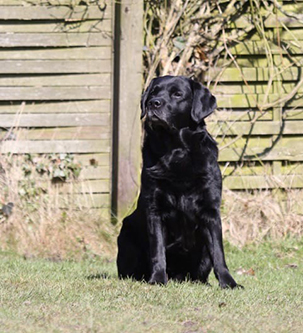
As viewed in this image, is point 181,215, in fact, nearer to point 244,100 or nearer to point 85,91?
point 85,91

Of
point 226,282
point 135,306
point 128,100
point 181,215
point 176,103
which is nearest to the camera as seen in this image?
point 135,306

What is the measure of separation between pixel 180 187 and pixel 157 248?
1.35ft

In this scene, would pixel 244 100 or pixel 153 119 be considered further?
pixel 244 100

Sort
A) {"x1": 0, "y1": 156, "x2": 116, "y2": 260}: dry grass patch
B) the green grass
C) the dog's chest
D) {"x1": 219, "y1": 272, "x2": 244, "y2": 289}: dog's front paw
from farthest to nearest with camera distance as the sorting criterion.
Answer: {"x1": 0, "y1": 156, "x2": 116, "y2": 260}: dry grass patch < the dog's chest < {"x1": 219, "y1": 272, "x2": 244, "y2": 289}: dog's front paw < the green grass

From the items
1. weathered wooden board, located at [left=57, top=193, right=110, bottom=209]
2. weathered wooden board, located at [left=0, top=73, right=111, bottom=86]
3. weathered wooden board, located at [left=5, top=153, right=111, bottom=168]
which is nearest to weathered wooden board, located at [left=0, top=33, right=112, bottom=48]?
weathered wooden board, located at [left=0, top=73, right=111, bottom=86]

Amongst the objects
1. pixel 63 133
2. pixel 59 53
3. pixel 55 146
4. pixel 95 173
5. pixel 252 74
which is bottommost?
pixel 95 173

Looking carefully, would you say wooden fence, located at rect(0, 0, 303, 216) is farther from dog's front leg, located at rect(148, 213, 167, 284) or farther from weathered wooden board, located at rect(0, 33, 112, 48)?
dog's front leg, located at rect(148, 213, 167, 284)

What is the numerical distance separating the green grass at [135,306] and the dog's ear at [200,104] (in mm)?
1096

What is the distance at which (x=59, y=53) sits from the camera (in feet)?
24.9

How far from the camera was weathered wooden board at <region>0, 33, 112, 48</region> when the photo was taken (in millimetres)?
7574

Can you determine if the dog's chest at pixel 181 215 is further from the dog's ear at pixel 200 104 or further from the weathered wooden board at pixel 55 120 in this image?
the weathered wooden board at pixel 55 120

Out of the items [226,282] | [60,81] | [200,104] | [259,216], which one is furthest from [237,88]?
[226,282]

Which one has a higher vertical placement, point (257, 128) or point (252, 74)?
point (252, 74)

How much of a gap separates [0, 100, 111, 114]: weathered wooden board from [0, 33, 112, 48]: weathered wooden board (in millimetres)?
586
